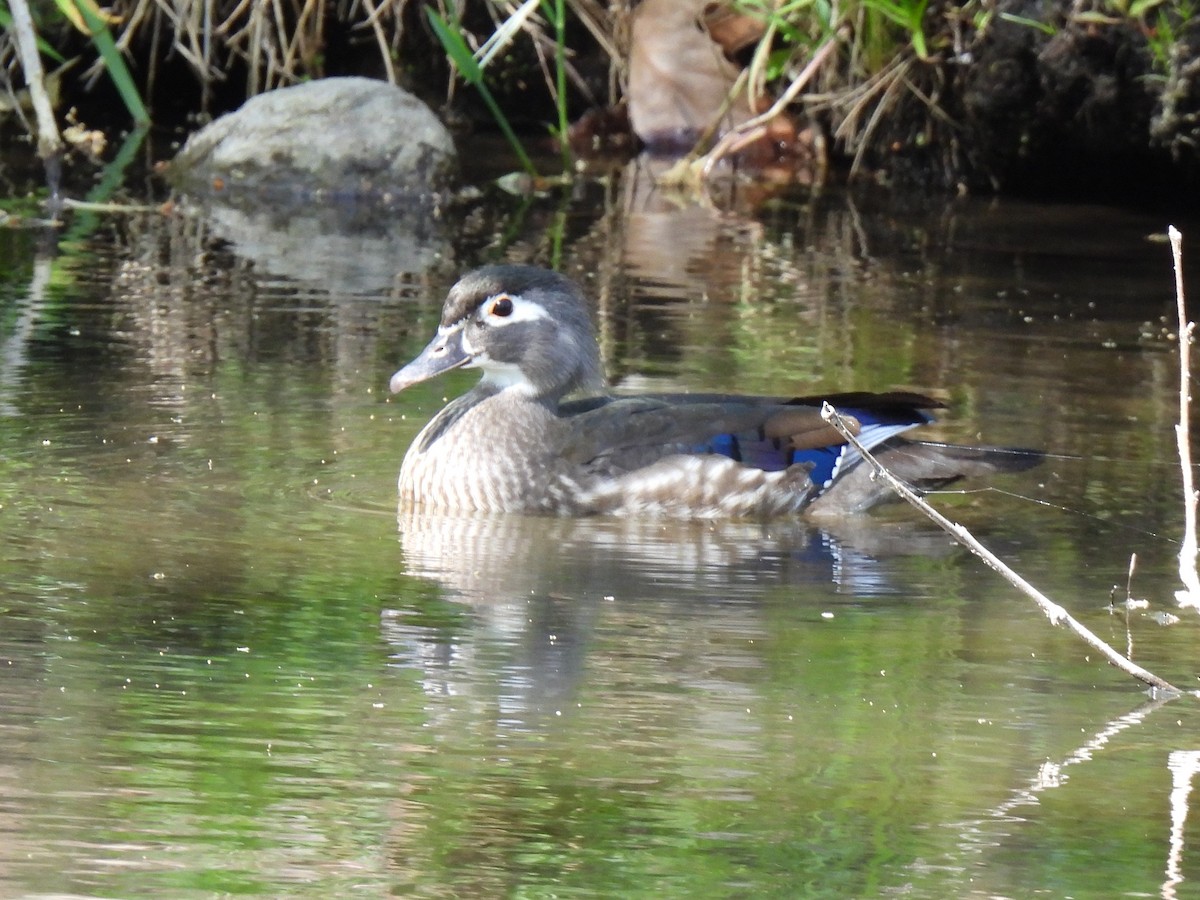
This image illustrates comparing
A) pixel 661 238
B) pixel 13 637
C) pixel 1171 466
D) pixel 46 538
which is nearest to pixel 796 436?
pixel 1171 466

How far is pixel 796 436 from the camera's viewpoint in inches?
259

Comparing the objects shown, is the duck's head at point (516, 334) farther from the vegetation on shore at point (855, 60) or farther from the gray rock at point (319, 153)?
the gray rock at point (319, 153)

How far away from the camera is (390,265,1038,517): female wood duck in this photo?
6473 mm

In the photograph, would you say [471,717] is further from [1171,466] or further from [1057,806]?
[1171,466]

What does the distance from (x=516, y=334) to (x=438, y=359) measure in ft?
0.87

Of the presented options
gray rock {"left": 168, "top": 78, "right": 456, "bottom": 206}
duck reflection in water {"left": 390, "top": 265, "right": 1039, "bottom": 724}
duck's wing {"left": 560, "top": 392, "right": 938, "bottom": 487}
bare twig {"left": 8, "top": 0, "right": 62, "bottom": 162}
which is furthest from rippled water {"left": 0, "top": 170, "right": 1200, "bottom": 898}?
gray rock {"left": 168, "top": 78, "right": 456, "bottom": 206}

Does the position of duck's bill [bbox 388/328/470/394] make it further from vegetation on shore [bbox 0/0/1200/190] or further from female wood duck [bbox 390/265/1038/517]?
vegetation on shore [bbox 0/0/1200/190]

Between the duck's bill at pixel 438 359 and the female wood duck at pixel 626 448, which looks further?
the duck's bill at pixel 438 359

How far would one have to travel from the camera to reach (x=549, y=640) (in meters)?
4.93

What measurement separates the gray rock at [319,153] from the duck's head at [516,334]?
616 cm

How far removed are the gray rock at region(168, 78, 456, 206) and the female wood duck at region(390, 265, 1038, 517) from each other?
629 centimetres

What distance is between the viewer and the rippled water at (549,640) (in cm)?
364

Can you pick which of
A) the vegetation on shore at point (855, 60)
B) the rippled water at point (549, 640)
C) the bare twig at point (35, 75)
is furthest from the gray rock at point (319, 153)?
the rippled water at point (549, 640)

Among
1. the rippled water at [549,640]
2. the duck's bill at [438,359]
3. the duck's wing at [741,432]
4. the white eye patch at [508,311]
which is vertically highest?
the white eye patch at [508,311]
